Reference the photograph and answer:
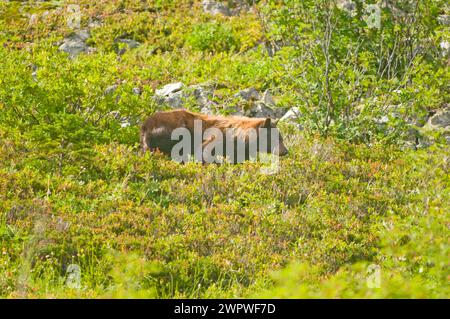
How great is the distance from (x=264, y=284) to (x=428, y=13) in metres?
8.20

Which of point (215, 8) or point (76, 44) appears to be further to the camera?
point (215, 8)

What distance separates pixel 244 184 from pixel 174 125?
1893 millimetres

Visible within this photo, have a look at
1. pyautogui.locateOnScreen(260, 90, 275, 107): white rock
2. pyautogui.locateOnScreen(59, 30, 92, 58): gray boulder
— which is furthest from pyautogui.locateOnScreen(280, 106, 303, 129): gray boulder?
pyautogui.locateOnScreen(59, 30, 92, 58): gray boulder

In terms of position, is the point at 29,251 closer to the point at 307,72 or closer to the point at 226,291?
the point at 226,291

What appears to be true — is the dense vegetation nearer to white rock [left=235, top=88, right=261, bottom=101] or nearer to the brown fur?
white rock [left=235, top=88, right=261, bottom=101]

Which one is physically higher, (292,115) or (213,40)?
(213,40)

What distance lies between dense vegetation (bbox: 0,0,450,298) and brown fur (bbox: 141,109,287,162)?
31 cm

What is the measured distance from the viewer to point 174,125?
12266 mm

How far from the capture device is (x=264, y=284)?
830 centimetres

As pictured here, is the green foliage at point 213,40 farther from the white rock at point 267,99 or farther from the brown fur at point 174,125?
the brown fur at point 174,125

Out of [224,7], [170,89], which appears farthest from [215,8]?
Result: [170,89]

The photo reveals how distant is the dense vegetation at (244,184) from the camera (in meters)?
7.97

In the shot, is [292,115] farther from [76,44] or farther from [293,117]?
[76,44]

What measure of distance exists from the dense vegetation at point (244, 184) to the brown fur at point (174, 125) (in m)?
0.31
